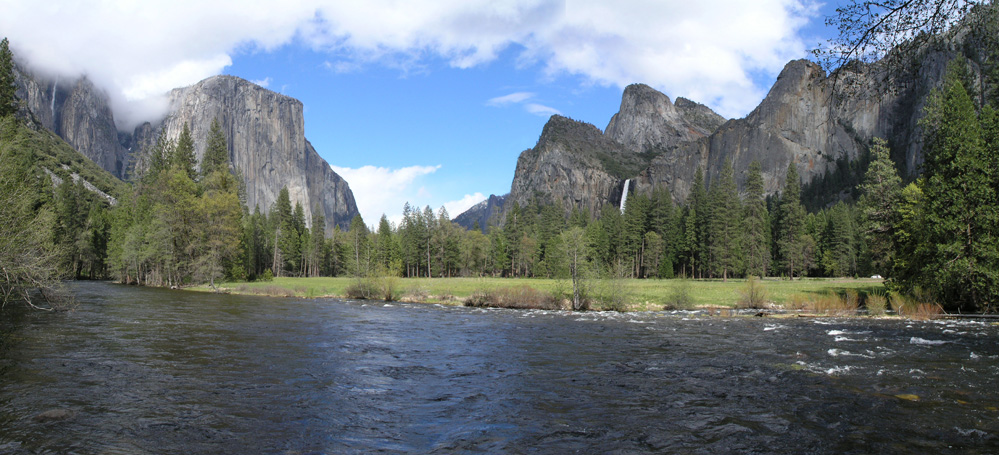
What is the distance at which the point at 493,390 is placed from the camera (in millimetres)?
12180

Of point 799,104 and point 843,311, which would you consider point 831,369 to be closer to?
point 843,311

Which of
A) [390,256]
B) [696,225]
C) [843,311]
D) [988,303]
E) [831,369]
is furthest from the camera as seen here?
[390,256]

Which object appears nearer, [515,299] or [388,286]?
[515,299]

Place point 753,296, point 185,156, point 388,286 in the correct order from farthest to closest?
point 185,156
point 388,286
point 753,296

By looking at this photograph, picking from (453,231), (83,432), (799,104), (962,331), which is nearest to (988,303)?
(962,331)

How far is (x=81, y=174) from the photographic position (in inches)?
5064

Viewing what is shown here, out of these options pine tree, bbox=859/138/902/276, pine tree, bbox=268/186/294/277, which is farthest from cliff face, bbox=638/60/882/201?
pine tree, bbox=268/186/294/277

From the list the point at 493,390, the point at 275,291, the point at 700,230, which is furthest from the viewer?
the point at 700,230

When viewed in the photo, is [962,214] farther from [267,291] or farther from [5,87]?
[5,87]

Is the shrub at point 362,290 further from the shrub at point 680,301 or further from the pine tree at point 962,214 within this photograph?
the pine tree at point 962,214

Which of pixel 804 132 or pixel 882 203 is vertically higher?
pixel 804 132

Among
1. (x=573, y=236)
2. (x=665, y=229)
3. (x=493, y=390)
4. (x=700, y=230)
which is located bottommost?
(x=493, y=390)

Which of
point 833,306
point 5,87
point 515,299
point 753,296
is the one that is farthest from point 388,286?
point 5,87

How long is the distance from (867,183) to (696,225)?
147ft
